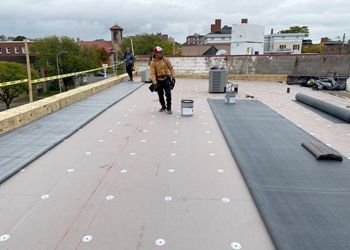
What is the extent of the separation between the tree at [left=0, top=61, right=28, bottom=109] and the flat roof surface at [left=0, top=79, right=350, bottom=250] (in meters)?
30.8

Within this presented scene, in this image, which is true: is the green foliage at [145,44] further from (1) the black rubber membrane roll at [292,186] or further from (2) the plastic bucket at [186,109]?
(1) the black rubber membrane roll at [292,186]

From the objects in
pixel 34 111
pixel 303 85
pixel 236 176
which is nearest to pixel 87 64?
pixel 303 85

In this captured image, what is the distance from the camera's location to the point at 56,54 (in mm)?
40406

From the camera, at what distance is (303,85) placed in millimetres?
10523

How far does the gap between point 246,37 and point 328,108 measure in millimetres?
32819

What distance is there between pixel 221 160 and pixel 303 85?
8.88 m

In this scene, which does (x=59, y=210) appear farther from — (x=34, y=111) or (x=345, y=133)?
(x=345, y=133)

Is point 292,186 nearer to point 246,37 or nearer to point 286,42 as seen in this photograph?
point 246,37

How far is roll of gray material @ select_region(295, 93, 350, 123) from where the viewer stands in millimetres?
4861

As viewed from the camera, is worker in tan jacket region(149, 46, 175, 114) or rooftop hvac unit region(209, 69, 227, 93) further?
rooftop hvac unit region(209, 69, 227, 93)

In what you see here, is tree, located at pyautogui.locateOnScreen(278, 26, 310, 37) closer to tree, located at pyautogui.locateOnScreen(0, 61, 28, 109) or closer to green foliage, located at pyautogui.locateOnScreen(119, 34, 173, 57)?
green foliage, located at pyautogui.locateOnScreen(119, 34, 173, 57)

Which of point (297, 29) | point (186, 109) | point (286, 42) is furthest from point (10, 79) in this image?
point (297, 29)

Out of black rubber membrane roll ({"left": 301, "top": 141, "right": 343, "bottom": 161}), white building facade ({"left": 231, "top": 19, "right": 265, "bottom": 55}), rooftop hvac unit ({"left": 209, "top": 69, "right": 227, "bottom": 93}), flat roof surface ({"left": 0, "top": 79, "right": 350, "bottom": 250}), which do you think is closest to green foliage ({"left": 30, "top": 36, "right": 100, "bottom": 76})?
white building facade ({"left": 231, "top": 19, "right": 265, "bottom": 55})

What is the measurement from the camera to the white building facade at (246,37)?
3541cm
